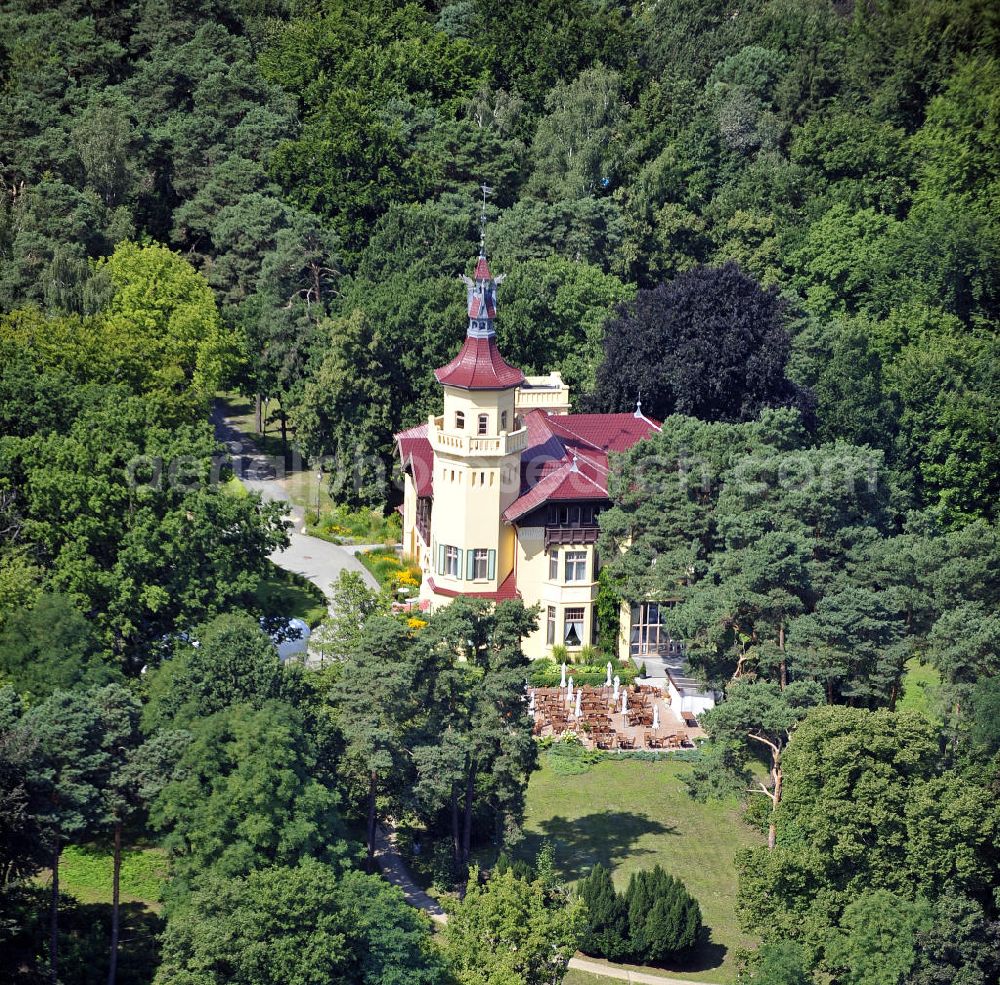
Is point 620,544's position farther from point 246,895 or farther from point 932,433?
point 246,895

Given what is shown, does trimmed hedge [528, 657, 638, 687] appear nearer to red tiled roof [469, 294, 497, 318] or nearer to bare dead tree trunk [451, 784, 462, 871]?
red tiled roof [469, 294, 497, 318]

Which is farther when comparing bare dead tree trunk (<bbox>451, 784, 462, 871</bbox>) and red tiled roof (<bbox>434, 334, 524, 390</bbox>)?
red tiled roof (<bbox>434, 334, 524, 390</bbox>)

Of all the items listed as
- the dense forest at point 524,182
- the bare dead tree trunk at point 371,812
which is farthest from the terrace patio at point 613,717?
the dense forest at point 524,182

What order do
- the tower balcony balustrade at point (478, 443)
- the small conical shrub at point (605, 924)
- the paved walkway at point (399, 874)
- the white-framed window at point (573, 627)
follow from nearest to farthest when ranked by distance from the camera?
the small conical shrub at point (605, 924)
the paved walkway at point (399, 874)
the tower balcony balustrade at point (478, 443)
the white-framed window at point (573, 627)

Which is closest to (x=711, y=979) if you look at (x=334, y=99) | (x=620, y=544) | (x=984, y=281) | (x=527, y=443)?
(x=620, y=544)

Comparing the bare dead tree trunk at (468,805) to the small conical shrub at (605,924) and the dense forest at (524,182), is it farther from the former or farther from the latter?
the dense forest at (524,182)

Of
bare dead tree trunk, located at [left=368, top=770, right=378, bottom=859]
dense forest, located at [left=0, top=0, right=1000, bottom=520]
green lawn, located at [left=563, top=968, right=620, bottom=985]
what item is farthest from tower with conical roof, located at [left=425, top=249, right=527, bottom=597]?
green lawn, located at [left=563, top=968, right=620, bottom=985]
